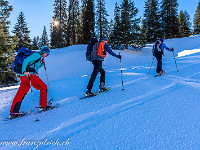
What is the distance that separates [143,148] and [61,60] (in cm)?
1714

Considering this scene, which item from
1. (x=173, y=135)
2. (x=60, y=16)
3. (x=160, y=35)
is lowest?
(x=173, y=135)

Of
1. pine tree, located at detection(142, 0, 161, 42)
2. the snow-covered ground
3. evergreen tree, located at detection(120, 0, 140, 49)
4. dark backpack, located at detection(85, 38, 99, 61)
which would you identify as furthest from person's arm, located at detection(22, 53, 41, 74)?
pine tree, located at detection(142, 0, 161, 42)

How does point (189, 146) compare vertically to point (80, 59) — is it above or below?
below

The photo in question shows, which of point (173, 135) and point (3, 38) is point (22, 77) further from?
point (3, 38)

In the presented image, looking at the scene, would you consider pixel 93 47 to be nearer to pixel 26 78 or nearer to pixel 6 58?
pixel 26 78

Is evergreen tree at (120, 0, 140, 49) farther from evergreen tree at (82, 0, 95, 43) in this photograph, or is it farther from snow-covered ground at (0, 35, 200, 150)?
snow-covered ground at (0, 35, 200, 150)

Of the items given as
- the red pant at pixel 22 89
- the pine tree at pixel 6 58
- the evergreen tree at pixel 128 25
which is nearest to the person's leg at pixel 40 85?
the red pant at pixel 22 89

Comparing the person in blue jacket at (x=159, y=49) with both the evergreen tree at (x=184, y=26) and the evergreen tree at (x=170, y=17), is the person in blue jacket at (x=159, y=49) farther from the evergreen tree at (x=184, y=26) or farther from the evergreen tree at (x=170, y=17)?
the evergreen tree at (x=184, y=26)

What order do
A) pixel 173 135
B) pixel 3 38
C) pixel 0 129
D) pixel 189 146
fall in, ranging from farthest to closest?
pixel 3 38 → pixel 0 129 → pixel 173 135 → pixel 189 146

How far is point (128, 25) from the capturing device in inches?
865

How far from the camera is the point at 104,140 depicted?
2.11 metres

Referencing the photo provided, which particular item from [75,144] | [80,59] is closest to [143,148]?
[75,144]

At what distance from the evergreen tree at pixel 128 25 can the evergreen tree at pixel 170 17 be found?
39.9 feet

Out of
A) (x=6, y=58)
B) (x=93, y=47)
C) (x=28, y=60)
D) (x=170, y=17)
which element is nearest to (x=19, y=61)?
(x=28, y=60)
